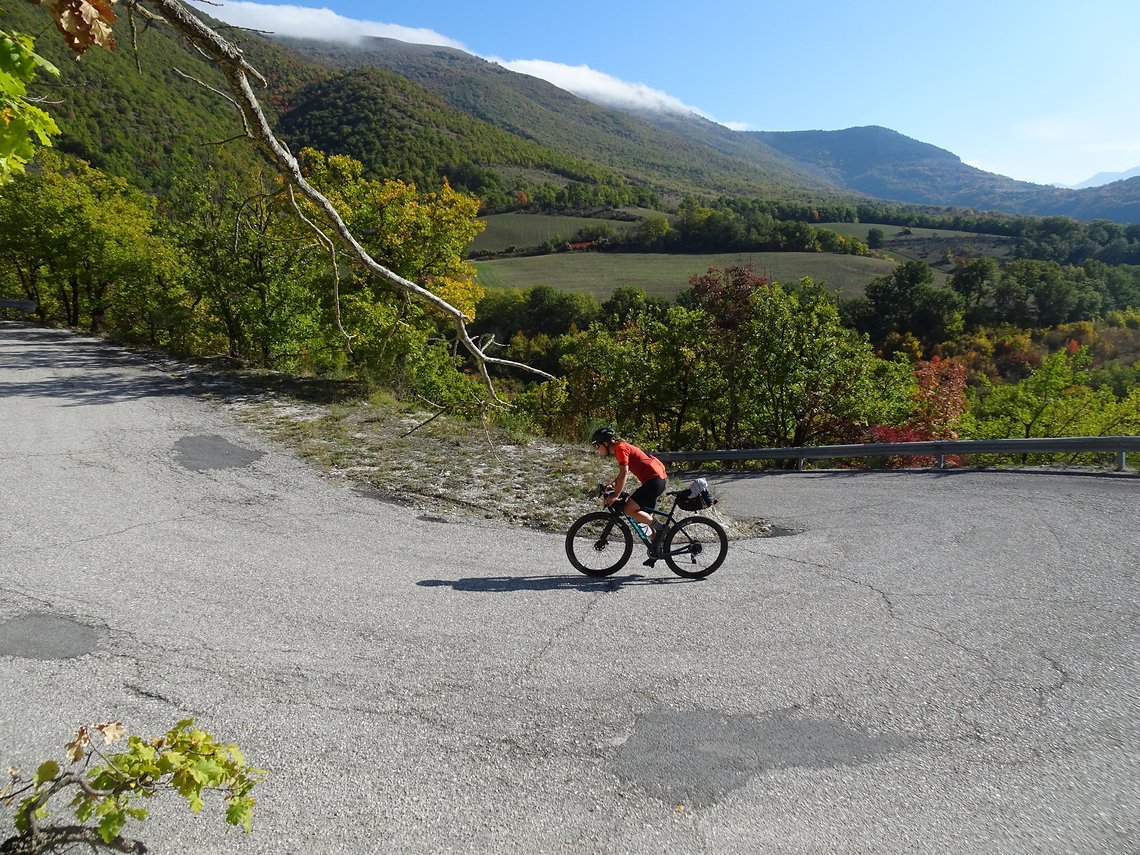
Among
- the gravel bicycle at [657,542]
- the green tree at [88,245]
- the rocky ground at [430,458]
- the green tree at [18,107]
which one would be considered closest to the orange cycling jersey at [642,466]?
the gravel bicycle at [657,542]

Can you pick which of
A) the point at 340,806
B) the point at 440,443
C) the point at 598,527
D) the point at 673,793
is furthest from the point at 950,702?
the point at 440,443

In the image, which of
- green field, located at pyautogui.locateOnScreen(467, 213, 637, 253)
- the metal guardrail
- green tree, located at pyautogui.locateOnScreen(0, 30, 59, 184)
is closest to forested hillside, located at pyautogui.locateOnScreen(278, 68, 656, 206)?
green field, located at pyautogui.locateOnScreen(467, 213, 637, 253)

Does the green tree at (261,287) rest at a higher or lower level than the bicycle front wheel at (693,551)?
higher

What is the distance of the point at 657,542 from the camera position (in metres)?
6.57

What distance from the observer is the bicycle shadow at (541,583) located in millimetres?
6004

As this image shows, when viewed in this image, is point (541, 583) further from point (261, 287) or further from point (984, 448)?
point (261, 287)

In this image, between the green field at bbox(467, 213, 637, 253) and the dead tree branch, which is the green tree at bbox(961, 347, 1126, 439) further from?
the green field at bbox(467, 213, 637, 253)

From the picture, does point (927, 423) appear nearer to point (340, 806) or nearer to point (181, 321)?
point (340, 806)

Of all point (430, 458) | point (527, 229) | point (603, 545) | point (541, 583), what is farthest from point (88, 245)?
point (527, 229)

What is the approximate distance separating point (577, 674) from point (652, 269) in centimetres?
9088

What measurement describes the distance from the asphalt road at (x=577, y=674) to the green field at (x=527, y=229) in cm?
10406

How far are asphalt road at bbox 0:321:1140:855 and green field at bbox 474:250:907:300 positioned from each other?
2752 inches

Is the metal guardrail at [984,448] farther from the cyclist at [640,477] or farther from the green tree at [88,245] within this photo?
the green tree at [88,245]

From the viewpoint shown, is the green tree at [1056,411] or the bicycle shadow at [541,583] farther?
the green tree at [1056,411]
